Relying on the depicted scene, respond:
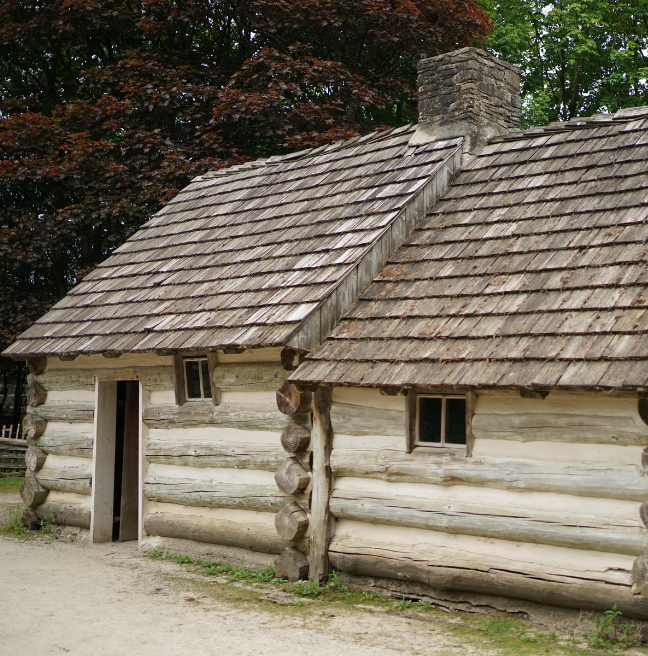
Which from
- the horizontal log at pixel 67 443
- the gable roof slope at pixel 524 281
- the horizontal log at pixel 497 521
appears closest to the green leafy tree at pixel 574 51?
the gable roof slope at pixel 524 281

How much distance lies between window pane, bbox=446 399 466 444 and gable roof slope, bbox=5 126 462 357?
1556mm

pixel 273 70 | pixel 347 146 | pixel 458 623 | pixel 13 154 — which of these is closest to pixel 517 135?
pixel 347 146

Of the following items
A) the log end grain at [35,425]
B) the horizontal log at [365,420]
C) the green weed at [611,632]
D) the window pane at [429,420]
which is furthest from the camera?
the log end grain at [35,425]

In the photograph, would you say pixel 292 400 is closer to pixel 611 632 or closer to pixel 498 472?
pixel 498 472

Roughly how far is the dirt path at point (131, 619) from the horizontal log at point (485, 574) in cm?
60

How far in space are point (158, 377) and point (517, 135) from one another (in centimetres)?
508

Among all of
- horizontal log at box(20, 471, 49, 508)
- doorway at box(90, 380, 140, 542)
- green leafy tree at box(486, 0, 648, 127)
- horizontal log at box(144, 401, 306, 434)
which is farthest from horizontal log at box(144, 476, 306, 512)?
green leafy tree at box(486, 0, 648, 127)

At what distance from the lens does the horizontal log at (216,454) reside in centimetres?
866

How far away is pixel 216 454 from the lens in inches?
365

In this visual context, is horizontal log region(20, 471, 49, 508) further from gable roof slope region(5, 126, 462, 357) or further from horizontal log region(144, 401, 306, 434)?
horizontal log region(144, 401, 306, 434)

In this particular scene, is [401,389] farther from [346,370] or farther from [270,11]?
[270,11]

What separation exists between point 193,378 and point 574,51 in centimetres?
1697

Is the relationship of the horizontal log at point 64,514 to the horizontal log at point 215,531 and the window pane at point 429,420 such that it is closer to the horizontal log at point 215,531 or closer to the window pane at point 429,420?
the horizontal log at point 215,531

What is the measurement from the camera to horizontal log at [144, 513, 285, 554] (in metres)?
8.66
